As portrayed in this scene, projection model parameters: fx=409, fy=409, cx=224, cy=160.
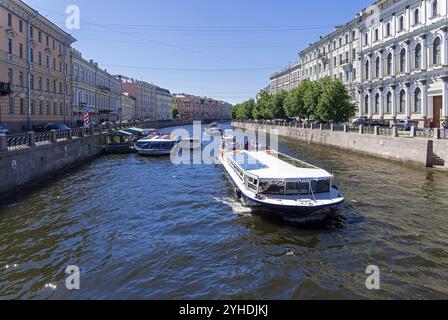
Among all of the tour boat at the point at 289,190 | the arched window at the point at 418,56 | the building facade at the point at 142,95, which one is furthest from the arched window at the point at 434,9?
the building facade at the point at 142,95

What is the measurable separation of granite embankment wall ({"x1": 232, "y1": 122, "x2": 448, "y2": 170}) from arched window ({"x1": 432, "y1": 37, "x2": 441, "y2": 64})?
37.8 ft

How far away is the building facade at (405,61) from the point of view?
132 feet

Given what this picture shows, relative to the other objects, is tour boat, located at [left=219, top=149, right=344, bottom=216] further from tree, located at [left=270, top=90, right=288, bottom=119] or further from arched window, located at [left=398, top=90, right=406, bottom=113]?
tree, located at [left=270, top=90, right=288, bottom=119]

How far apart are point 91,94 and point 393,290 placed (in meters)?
70.3

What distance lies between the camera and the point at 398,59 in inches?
1893

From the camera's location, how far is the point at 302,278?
9930mm

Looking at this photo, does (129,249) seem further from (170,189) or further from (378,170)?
(378,170)

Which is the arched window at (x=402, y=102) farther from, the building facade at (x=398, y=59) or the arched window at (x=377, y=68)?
the arched window at (x=377, y=68)

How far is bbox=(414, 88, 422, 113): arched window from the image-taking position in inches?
1731

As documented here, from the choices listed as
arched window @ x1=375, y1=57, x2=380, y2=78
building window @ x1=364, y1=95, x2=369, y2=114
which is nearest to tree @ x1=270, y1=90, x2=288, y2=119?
building window @ x1=364, y1=95, x2=369, y2=114

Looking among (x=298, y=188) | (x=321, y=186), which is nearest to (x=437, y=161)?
(x=321, y=186)

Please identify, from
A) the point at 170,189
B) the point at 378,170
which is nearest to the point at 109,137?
the point at 170,189

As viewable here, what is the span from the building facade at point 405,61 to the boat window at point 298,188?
30737 millimetres
